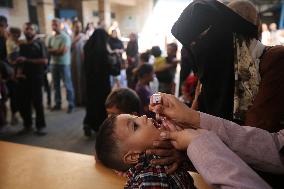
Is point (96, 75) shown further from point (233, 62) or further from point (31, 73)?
point (233, 62)

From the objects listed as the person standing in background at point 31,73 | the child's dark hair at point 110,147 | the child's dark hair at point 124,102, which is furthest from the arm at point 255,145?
the person standing in background at point 31,73

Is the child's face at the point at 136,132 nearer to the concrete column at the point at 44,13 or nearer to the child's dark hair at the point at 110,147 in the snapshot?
the child's dark hair at the point at 110,147

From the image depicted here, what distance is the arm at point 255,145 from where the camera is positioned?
3.35ft

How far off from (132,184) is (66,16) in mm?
14580

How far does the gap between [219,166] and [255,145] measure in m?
0.27

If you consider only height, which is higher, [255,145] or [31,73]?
[255,145]

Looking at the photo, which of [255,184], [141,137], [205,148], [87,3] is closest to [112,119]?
[141,137]

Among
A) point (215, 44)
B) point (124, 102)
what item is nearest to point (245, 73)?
point (215, 44)

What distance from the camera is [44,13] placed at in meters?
11.7

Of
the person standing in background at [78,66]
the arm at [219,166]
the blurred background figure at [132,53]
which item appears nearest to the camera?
the arm at [219,166]

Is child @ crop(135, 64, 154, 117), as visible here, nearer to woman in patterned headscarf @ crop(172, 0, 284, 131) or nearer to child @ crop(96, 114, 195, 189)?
woman in patterned headscarf @ crop(172, 0, 284, 131)

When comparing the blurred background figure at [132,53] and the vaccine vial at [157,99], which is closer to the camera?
the vaccine vial at [157,99]

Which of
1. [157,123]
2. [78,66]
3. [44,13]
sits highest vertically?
[44,13]

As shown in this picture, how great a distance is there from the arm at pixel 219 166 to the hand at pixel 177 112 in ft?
0.67
